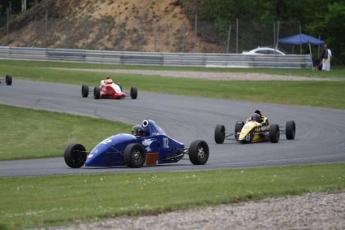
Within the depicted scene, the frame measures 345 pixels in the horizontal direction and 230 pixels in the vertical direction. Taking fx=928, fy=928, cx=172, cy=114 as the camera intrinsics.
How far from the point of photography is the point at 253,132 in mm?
25875

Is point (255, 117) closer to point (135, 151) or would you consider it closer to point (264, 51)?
point (135, 151)

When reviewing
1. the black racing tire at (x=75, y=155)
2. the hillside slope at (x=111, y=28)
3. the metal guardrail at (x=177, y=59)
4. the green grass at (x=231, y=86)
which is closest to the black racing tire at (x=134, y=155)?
the black racing tire at (x=75, y=155)

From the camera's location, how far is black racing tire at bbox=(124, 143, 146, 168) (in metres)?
19.3

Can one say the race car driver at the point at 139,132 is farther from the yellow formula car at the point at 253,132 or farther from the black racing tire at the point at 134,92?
the black racing tire at the point at 134,92

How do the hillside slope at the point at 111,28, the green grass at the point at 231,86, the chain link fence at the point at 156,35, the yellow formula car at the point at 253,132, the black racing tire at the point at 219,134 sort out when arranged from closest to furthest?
1. the black racing tire at the point at 219,134
2. the yellow formula car at the point at 253,132
3. the green grass at the point at 231,86
4. the chain link fence at the point at 156,35
5. the hillside slope at the point at 111,28

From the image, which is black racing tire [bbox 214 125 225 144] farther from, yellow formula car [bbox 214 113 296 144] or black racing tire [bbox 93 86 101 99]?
black racing tire [bbox 93 86 101 99]

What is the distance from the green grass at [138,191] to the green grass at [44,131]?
658 cm

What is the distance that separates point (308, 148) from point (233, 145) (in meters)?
2.16

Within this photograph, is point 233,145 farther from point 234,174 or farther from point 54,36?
point 54,36

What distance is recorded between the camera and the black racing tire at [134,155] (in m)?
19.3

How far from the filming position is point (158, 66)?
62562 millimetres

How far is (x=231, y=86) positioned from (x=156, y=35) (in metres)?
24.5

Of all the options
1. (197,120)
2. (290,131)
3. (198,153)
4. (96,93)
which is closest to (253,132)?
(290,131)

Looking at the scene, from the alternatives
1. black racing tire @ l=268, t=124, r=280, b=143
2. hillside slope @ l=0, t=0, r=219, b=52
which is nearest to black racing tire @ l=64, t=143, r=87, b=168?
black racing tire @ l=268, t=124, r=280, b=143
